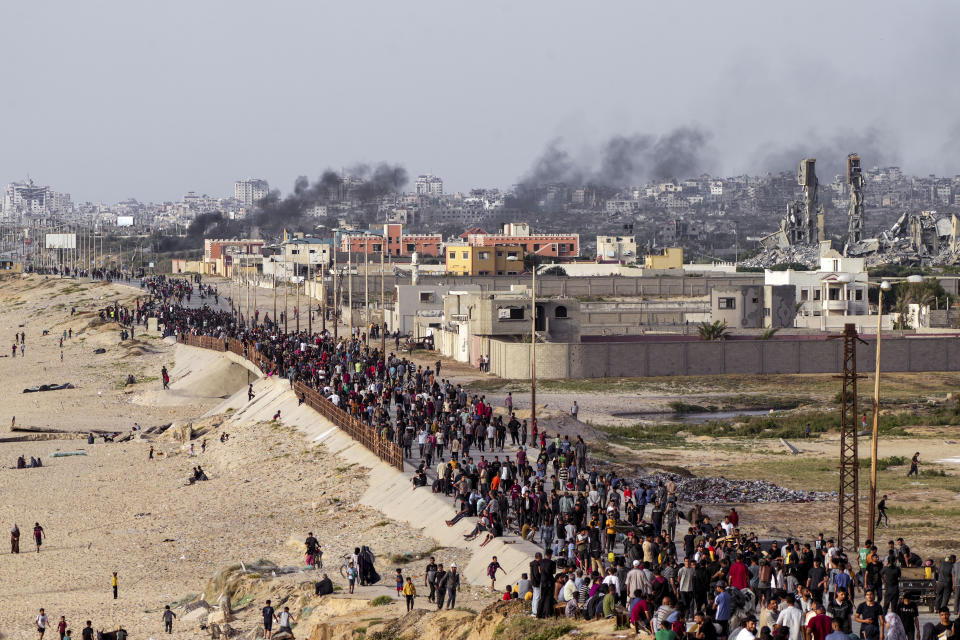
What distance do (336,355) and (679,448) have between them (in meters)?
15.7

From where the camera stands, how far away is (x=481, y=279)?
10244 cm

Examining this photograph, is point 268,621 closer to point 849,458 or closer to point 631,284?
point 849,458

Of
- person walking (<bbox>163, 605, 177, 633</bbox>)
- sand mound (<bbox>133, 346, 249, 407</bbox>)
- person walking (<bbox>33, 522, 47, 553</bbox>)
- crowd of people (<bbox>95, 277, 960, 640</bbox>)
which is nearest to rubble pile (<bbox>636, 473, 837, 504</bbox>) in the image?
crowd of people (<bbox>95, 277, 960, 640</bbox>)

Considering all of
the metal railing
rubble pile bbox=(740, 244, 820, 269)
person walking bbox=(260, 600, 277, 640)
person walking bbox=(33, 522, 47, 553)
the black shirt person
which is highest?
rubble pile bbox=(740, 244, 820, 269)

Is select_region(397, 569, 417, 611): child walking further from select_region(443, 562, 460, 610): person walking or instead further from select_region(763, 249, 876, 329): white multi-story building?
select_region(763, 249, 876, 329): white multi-story building

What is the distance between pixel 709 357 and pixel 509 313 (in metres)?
9.42

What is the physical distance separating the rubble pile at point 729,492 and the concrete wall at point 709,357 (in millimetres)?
24334

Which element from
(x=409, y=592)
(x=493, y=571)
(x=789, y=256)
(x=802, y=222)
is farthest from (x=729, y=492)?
(x=802, y=222)

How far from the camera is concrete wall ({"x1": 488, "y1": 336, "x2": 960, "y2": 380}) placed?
196 ft

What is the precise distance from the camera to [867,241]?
545 ft

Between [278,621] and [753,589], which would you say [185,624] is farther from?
[753,589]

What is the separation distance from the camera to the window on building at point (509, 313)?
2456 inches

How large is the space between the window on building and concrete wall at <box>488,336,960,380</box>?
1.95 m

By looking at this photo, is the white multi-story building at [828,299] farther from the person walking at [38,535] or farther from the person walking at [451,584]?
the person walking at [451,584]
